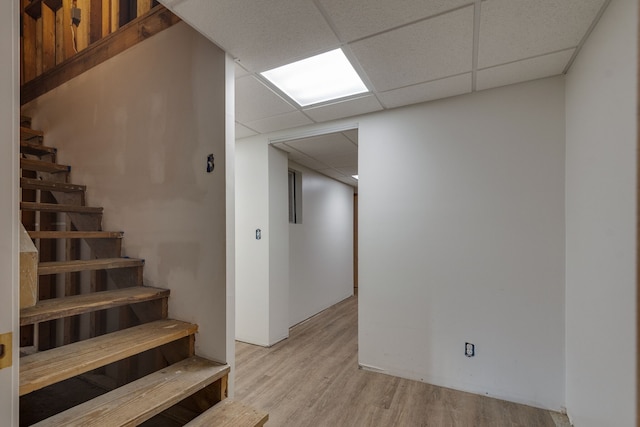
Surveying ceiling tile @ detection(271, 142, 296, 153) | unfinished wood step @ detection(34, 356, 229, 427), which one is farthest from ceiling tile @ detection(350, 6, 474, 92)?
unfinished wood step @ detection(34, 356, 229, 427)

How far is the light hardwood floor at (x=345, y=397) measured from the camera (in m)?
1.95

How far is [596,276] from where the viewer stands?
1511mm

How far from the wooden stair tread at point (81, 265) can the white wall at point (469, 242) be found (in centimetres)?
190

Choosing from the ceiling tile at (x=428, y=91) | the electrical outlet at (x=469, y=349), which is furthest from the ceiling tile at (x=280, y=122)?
the electrical outlet at (x=469, y=349)

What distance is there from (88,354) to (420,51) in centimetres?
248

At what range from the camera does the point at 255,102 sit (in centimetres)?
251

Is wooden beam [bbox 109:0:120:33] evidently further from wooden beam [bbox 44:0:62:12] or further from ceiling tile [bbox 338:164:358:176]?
ceiling tile [bbox 338:164:358:176]

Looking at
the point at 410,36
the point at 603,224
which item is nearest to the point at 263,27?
the point at 410,36

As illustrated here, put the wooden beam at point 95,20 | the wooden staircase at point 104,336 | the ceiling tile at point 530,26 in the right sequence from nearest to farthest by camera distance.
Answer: the wooden staircase at point 104,336 → the ceiling tile at point 530,26 → the wooden beam at point 95,20

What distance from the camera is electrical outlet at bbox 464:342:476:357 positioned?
2254 millimetres

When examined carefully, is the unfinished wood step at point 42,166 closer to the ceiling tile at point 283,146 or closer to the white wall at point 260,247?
the white wall at point 260,247

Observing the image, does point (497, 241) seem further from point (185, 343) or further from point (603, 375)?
point (185, 343)

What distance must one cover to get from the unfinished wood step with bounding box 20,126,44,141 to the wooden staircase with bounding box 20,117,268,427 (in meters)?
0.01

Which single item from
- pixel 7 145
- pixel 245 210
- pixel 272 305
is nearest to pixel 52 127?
pixel 245 210
